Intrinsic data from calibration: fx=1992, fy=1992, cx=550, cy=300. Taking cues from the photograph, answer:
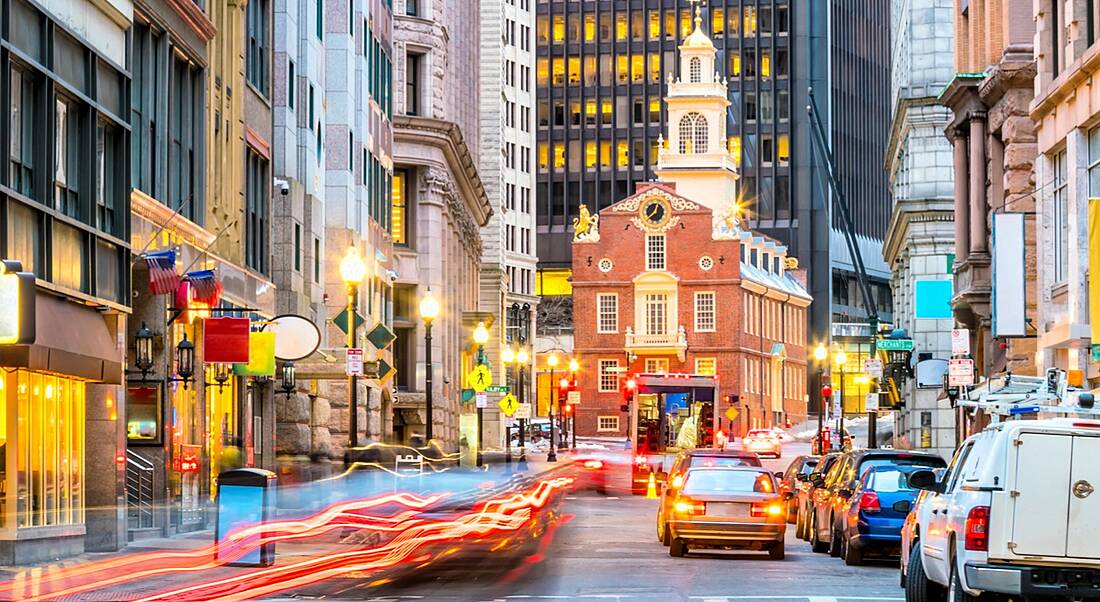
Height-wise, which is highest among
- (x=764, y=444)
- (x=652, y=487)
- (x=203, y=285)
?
(x=203, y=285)

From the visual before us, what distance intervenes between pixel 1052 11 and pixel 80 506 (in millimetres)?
23244

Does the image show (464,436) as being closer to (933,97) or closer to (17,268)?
(933,97)

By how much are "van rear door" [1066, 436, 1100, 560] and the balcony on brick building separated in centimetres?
11236

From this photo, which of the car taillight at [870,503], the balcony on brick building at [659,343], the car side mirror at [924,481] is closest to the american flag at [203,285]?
the car taillight at [870,503]

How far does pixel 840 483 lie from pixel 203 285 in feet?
35.3

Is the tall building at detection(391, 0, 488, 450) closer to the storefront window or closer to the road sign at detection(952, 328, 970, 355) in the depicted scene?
the road sign at detection(952, 328, 970, 355)

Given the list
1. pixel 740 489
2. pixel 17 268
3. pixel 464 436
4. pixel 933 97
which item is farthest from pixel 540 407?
pixel 17 268

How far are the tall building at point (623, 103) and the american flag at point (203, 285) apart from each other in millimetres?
133756

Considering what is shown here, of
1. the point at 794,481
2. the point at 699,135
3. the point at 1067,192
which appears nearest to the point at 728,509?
the point at 1067,192

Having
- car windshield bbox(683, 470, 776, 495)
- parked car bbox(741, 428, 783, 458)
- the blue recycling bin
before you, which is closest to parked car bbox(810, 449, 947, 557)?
car windshield bbox(683, 470, 776, 495)

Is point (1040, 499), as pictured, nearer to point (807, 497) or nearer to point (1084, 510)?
point (1084, 510)

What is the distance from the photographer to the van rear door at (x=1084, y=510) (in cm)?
1617

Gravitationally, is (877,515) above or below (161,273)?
below

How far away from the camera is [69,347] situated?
26188mm
